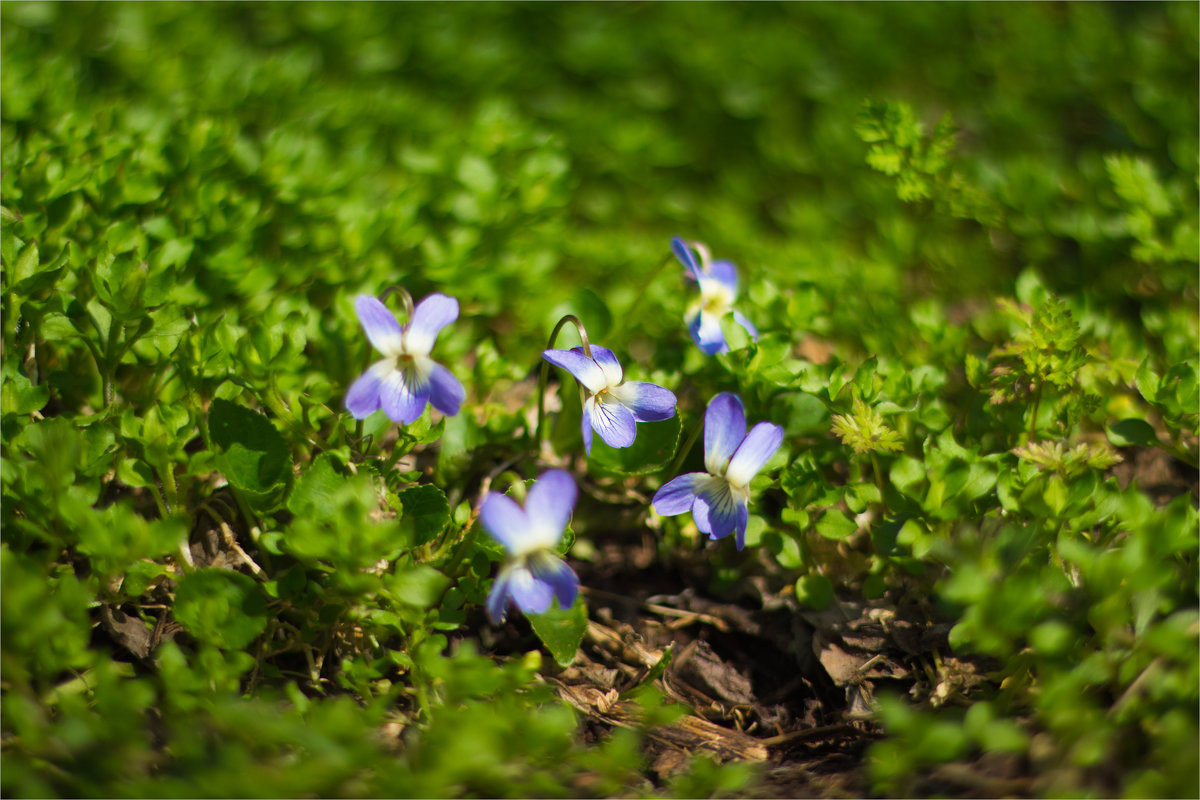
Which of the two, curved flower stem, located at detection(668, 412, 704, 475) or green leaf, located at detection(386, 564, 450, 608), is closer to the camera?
green leaf, located at detection(386, 564, 450, 608)

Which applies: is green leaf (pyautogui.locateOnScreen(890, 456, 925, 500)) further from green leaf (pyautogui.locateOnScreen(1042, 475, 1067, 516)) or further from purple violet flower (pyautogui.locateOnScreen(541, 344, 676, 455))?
purple violet flower (pyautogui.locateOnScreen(541, 344, 676, 455))

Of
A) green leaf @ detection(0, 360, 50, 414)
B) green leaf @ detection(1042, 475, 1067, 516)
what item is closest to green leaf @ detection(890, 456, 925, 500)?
green leaf @ detection(1042, 475, 1067, 516)

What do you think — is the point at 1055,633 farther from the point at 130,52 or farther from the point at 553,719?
the point at 130,52

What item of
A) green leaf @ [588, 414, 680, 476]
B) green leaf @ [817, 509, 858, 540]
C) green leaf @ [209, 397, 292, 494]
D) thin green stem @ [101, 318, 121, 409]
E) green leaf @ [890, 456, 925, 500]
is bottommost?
green leaf @ [817, 509, 858, 540]

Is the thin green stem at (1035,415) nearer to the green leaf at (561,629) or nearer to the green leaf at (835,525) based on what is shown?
the green leaf at (835,525)

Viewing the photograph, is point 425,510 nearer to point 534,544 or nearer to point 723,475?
point 534,544

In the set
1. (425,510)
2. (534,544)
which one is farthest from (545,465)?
(534,544)

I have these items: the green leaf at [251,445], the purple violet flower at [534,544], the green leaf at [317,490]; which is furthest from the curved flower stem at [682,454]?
the green leaf at [251,445]
